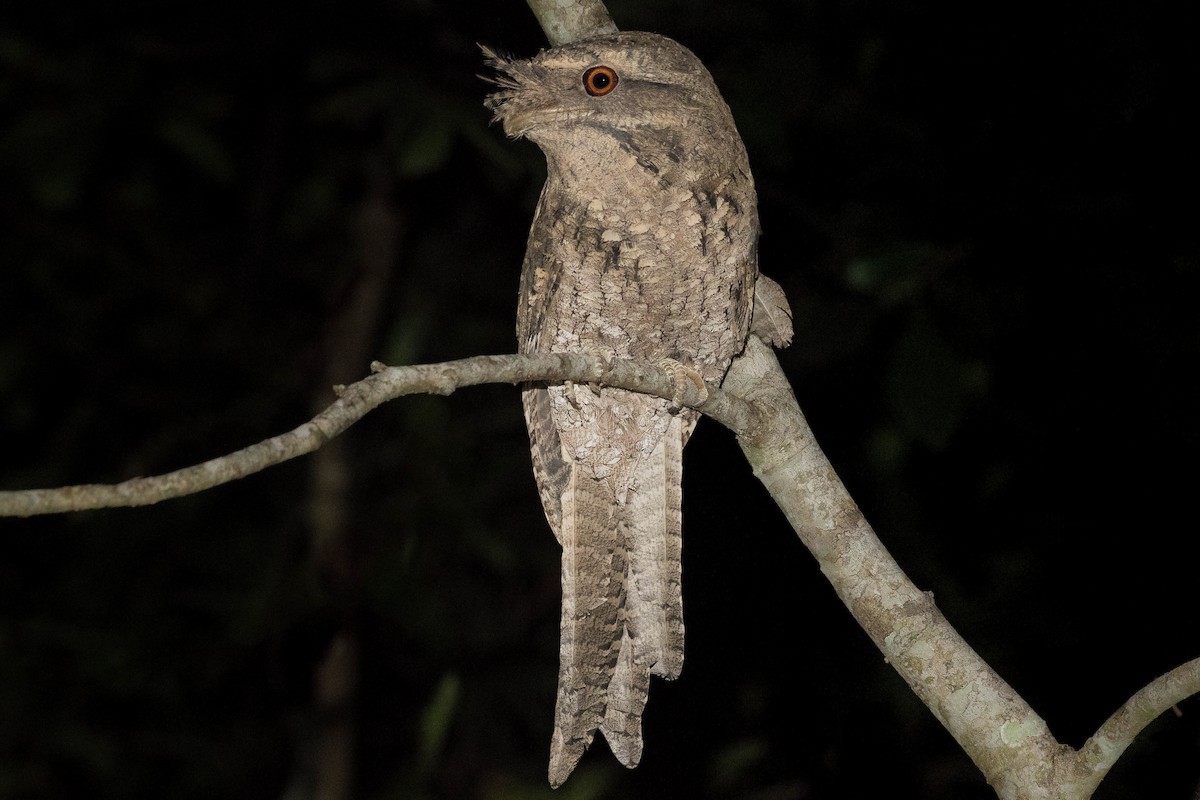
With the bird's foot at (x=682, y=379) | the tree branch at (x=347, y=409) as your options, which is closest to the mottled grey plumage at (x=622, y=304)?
the bird's foot at (x=682, y=379)

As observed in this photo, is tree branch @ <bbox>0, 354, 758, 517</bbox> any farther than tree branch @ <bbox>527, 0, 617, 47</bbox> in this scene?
No

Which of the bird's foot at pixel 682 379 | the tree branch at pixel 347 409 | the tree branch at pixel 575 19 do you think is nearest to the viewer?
the tree branch at pixel 347 409

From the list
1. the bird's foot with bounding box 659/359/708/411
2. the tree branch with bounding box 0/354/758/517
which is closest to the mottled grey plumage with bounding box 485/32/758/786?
the bird's foot with bounding box 659/359/708/411

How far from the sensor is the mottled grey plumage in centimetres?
196

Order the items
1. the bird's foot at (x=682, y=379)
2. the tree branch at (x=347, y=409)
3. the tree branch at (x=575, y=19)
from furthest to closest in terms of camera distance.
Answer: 1. the tree branch at (x=575, y=19)
2. the bird's foot at (x=682, y=379)
3. the tree branch at (x=347, y=409)

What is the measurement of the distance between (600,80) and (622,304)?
0.43 metres

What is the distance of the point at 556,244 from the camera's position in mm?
2121

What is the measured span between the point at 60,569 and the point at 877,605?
2.86 meters

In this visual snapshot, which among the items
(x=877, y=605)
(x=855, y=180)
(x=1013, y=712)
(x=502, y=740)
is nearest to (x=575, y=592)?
(x=877, y=605)

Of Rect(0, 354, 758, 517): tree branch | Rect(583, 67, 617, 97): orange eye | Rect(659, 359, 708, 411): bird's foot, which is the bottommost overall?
Rect(659, 359, 708, 411): bird's foot

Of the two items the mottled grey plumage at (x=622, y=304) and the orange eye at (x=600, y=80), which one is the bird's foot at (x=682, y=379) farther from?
the orange eye at (x=600, y=80)

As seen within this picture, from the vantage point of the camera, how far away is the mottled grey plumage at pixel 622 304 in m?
1.96

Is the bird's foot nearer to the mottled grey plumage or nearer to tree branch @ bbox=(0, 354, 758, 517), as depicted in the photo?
tree branch @ bbox=(0, 354, 758, 517)

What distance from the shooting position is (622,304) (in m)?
2.14
